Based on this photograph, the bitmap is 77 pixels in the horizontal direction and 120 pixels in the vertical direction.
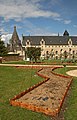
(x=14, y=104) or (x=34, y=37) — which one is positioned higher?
(x=34, y=37)

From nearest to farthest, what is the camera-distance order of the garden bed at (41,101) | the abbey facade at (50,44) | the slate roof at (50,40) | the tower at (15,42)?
the garden bed at (41,101) → the slate roof at (50,40) → the abbey facade at (50,44) → the tower at (15,42)

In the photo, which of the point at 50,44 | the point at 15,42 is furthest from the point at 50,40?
the point at 15,42

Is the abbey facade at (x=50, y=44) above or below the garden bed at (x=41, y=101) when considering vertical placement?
above

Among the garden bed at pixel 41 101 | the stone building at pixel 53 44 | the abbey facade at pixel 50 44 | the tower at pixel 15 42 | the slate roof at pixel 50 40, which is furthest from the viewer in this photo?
the tower at pixel 15 42

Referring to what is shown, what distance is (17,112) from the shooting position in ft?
35.4

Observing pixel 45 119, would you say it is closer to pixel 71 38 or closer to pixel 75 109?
pixel 75 109

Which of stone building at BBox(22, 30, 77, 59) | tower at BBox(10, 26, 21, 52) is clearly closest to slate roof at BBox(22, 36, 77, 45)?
stone building at BBox(22, 30, 77, 59)

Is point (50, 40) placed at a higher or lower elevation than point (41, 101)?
higher

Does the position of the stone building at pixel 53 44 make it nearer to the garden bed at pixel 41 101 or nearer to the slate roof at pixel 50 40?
the slate roof at pixel 50 40

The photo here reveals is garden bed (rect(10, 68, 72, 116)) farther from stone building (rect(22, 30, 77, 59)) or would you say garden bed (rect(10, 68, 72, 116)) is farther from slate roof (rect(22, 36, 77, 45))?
slate roof (rect(22, 36, 77, 45))

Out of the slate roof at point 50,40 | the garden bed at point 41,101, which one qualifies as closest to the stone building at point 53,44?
the slate roof at point 50,40

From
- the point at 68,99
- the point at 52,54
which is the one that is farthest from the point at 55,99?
the point at 52,54

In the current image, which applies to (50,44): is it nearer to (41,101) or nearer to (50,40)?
(50,40)

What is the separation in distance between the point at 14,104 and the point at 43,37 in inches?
3918
